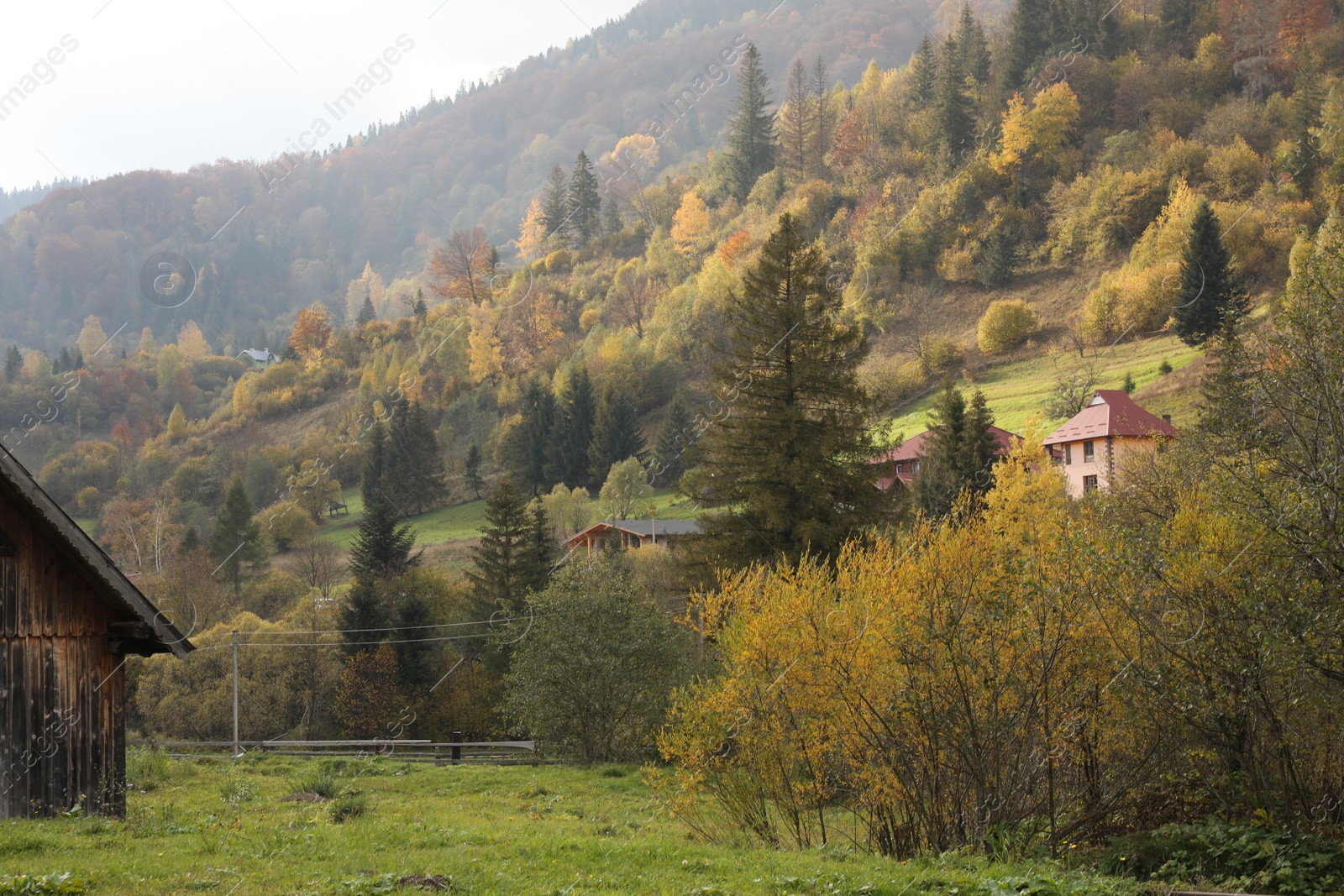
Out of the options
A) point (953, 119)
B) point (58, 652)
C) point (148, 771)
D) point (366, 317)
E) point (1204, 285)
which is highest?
point (953, 119)

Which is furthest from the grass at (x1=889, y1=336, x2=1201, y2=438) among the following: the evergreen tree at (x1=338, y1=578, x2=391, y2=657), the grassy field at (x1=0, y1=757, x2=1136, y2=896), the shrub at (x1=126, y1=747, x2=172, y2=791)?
the shrub at (x1=126, y1=747, x2=172, y2=791)

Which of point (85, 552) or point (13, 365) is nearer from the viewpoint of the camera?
point (85, 552)

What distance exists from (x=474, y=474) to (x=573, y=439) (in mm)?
9932

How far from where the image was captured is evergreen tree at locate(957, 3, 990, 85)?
134 metres

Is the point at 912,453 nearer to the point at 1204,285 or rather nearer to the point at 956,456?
the point at 956,456

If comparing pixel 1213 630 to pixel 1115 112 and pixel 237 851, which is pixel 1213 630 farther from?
pixel 1115 112

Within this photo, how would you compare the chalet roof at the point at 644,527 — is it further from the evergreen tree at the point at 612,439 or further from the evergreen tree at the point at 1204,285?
the evergreen tree at the point at 1204,285

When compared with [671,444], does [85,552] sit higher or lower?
lower

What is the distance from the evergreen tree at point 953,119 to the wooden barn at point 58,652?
127 meters

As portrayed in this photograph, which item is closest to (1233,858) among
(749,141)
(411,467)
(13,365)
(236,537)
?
(236,537)

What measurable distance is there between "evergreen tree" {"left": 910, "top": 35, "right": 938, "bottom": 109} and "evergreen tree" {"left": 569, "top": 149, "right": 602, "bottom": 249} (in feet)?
187

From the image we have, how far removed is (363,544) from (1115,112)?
114m

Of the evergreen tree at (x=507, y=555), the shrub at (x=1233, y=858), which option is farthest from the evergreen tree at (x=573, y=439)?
the shrub at (x=1233, y=858)

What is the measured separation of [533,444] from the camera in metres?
90.9
